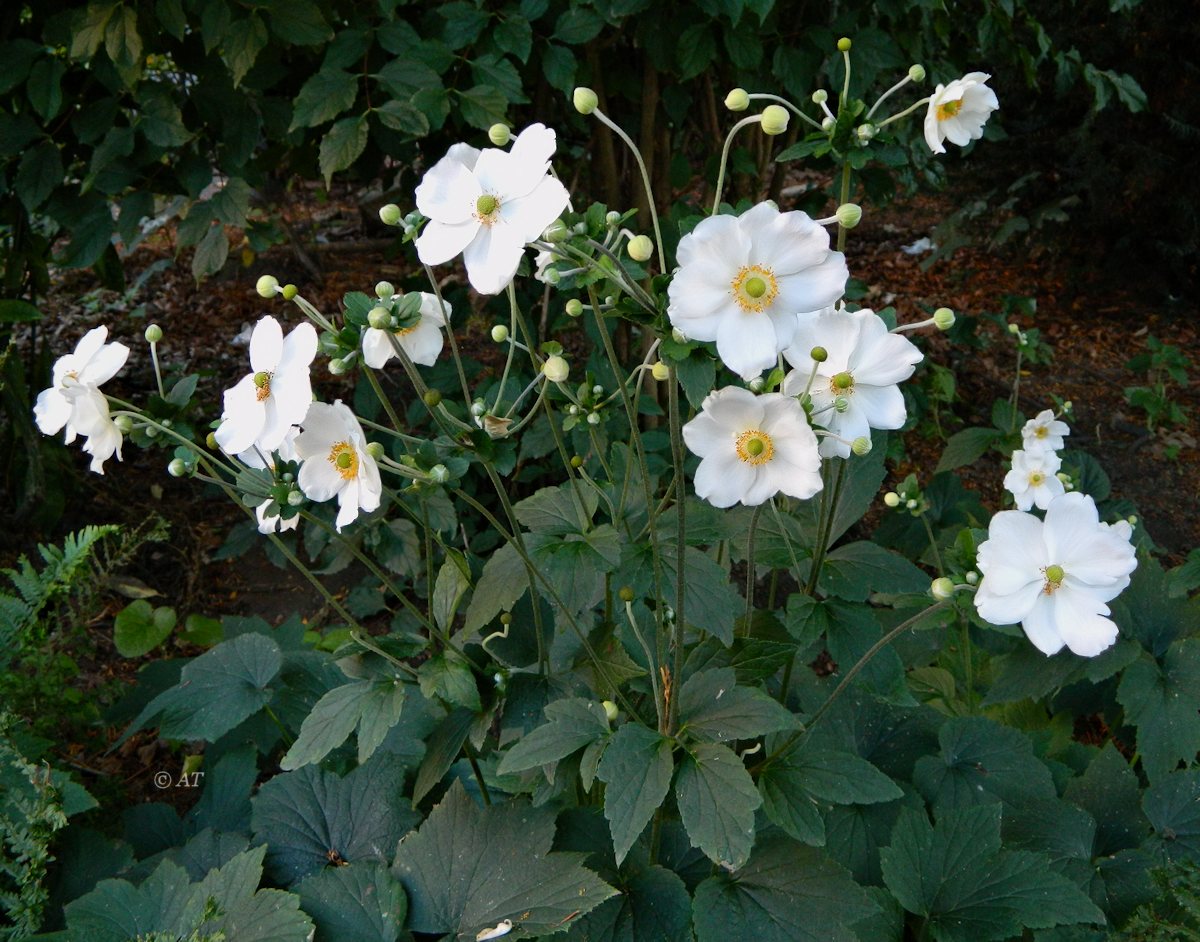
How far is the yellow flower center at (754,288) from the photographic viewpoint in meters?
1.04

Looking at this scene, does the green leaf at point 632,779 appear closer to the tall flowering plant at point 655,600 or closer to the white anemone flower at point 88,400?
the tall flowering plant at point 655,600

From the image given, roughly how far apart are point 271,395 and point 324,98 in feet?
4.08

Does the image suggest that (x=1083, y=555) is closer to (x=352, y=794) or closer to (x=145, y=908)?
(x=352, y=794)

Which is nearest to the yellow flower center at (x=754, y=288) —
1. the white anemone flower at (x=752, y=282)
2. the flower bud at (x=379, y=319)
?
the white anemone flower at (x=752, y=282)

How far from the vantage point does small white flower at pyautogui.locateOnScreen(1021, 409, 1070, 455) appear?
2.27 meters

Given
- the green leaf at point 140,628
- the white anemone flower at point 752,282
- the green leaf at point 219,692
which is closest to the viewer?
the white anemone flower at point 752,282

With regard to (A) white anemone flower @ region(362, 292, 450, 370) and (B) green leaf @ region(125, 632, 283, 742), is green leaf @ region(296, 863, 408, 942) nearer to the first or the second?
(B) green leaf @ region(125, 632, 283, 742)

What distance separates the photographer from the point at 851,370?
127 cm

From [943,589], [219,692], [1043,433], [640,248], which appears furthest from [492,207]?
[1043,433]

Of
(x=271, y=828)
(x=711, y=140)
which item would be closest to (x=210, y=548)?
(x=271, y=828)

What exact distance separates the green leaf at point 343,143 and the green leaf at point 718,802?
1521 mm

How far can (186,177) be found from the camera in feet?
7.88

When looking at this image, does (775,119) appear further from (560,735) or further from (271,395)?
(560,735)

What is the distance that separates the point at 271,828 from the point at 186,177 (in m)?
1.52
